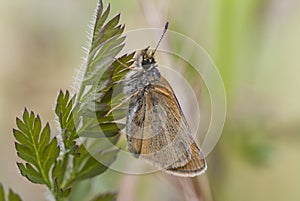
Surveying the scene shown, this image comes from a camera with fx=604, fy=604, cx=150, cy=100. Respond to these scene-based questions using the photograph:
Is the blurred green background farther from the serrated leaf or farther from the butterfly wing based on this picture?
the serrated leaf

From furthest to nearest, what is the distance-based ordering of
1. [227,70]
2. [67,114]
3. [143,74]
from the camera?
[227,70] < [143,74] < [67,114]

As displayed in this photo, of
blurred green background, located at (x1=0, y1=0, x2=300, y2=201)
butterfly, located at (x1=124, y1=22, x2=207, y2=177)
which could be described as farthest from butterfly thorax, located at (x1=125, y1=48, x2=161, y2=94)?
blurred green background, located at (x1=0, y1=0, x2=300, y2=201)

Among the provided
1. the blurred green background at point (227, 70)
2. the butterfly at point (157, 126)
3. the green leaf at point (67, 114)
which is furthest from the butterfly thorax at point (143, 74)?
the blurred green background at point (227, 70)

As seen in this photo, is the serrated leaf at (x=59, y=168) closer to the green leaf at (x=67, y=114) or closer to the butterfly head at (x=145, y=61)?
the green leaf at (x=67, y=114)

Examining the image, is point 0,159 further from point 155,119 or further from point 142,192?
point 155,119

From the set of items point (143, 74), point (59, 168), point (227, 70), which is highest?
point (143, 74)

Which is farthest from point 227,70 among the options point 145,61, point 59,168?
point 59,168

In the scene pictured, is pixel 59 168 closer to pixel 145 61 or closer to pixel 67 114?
pixel 67 114

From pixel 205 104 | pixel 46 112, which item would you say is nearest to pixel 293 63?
pixel 205 104
